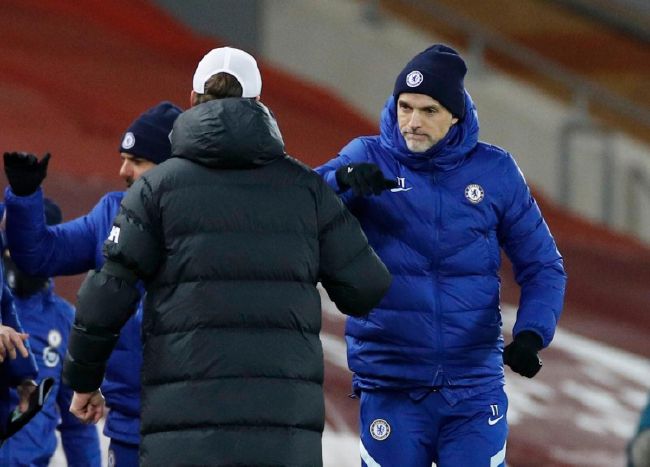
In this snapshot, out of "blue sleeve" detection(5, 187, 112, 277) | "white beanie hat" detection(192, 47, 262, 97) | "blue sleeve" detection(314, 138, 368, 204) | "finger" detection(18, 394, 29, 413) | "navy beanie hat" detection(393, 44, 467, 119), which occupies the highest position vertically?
"white beanie hat" detection(192, 47, 262, 97)

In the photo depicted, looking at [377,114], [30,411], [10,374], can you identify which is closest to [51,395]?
[10,374]

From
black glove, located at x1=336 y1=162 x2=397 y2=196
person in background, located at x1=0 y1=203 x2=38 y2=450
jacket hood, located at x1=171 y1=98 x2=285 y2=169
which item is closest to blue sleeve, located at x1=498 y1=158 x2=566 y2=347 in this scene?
black glove, located at x1=336 y1=162 x2=397 y2=196

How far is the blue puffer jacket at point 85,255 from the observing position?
5.32 m

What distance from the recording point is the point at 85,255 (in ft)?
18.6

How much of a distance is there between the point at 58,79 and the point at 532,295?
6.90m

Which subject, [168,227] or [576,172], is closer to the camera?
[168,227]

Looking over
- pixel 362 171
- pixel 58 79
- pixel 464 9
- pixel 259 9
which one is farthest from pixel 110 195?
pixel 464 9

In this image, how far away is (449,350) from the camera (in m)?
5.35

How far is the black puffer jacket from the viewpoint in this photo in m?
4.46

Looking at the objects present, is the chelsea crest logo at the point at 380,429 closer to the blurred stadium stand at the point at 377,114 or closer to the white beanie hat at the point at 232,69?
the white beanie hat at the point at 232,69

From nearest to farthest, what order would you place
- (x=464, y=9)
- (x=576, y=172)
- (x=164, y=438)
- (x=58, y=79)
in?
(x=164, y=438), (x=58, y=79), (x=576, y=172), (x=464, y=9)

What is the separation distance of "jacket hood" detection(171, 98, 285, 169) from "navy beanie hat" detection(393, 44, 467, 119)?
94 cm

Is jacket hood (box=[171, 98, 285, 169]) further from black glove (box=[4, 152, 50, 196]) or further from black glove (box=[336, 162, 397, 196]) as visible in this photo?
black glove (box=[4, 152, 50, 196])

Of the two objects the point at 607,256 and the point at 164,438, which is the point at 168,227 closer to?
the point at 164,438
